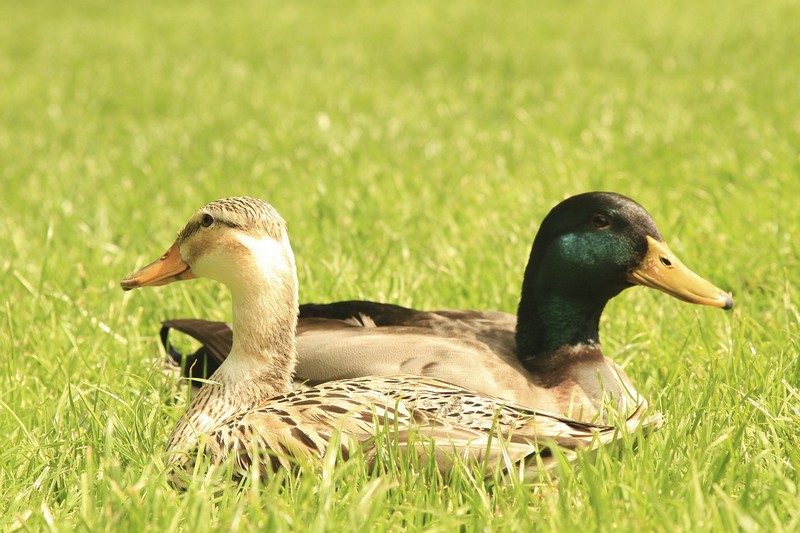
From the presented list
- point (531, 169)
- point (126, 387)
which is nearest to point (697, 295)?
point (126, 387)

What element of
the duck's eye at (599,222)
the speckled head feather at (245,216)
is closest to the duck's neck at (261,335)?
the speckled head feather at (245,216)

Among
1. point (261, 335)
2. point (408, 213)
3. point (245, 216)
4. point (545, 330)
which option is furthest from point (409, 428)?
point (408, 213)

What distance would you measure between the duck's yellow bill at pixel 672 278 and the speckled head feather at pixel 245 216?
113 centimetres

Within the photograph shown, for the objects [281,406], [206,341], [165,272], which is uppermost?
[165,272]

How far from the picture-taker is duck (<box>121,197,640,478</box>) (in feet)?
8.38

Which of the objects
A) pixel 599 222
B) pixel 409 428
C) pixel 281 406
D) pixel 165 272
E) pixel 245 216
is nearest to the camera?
pixel 409 428

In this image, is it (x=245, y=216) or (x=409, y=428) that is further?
(x=245, y=216)

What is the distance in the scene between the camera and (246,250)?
2961 mm

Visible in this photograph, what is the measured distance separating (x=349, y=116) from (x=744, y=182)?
338 cm

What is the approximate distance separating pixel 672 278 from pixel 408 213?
8.05 ft

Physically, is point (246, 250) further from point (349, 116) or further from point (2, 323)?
point (349, 116)

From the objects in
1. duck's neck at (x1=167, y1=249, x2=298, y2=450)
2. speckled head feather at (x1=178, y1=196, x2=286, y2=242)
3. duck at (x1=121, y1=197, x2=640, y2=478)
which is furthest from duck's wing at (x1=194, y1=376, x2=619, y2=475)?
speckled head feather at (x1=178, y1=196, x2=286, y2=242)

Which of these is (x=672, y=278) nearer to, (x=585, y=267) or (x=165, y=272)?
(x=585, y=267)

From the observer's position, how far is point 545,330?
3402mm
